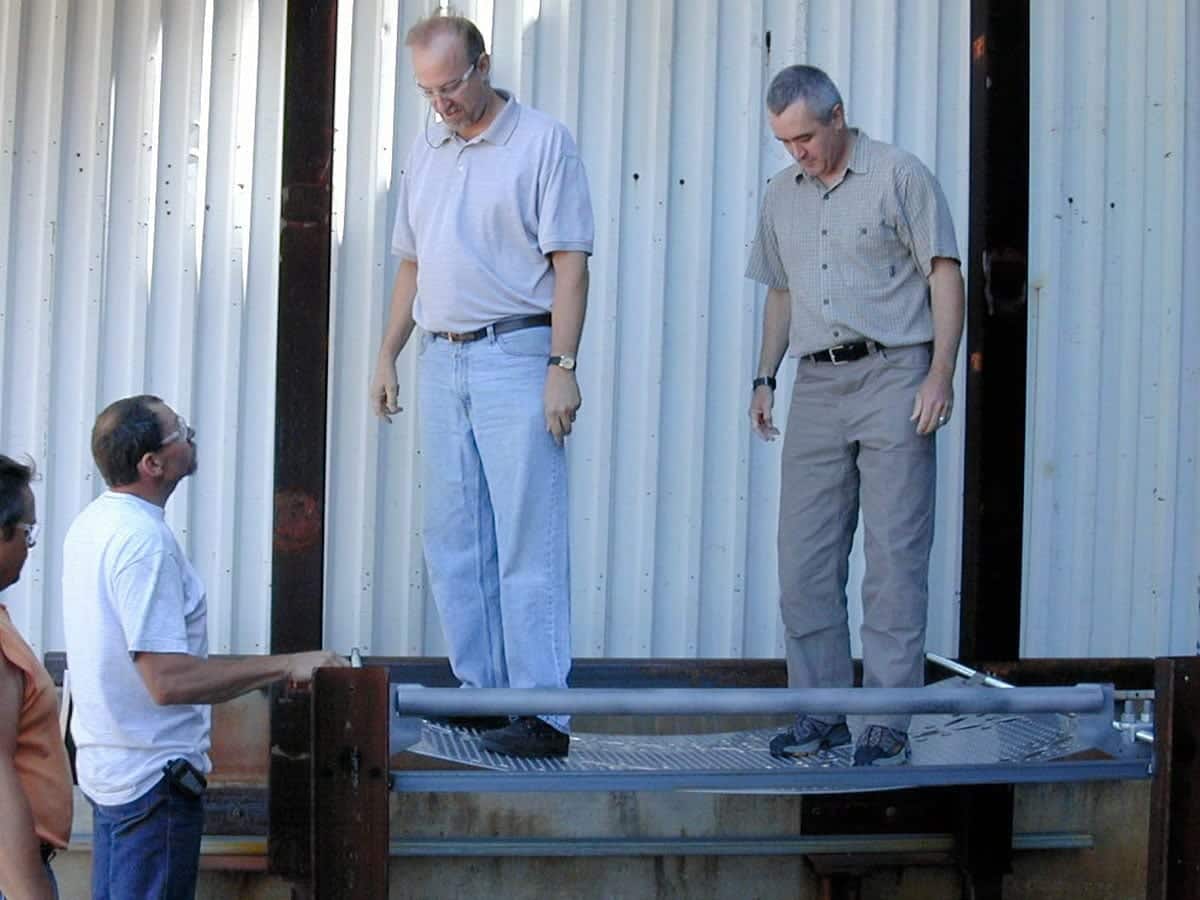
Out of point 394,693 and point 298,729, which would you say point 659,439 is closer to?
point 298,729

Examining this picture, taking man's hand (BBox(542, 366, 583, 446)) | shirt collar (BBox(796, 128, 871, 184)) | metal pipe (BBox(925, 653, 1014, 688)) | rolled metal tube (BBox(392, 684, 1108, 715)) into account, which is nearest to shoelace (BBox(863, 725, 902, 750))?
metal pipe (BBox(925, 653, 1014, 688))

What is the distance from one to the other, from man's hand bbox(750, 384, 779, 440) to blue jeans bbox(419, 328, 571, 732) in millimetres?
704

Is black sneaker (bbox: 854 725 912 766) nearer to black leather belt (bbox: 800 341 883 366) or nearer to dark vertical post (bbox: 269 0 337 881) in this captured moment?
black leather belt (bbox: 800 341 883 366)

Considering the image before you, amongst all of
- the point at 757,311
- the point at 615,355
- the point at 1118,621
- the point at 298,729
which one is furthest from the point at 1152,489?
the point at 298,729

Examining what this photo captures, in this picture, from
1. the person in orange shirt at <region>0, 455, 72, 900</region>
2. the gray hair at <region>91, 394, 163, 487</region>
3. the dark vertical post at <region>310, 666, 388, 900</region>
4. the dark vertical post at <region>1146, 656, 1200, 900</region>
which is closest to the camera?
the person in orange shirt at <region>0, 455, 72, 900</region>

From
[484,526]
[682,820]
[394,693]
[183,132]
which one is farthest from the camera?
[183,132]

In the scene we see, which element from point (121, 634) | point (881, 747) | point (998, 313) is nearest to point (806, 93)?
point (998, 313)

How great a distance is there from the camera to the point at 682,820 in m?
4.77

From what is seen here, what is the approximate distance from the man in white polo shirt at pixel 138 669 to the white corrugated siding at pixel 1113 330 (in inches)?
124

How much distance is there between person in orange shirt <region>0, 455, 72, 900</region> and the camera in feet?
8.08

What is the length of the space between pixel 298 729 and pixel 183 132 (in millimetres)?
2189

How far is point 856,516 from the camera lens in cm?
406

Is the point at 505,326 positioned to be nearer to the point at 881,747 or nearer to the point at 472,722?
the point at 472,722

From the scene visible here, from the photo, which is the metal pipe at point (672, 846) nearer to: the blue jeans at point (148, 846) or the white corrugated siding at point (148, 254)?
the white corrugated siding at point (148, 254)
